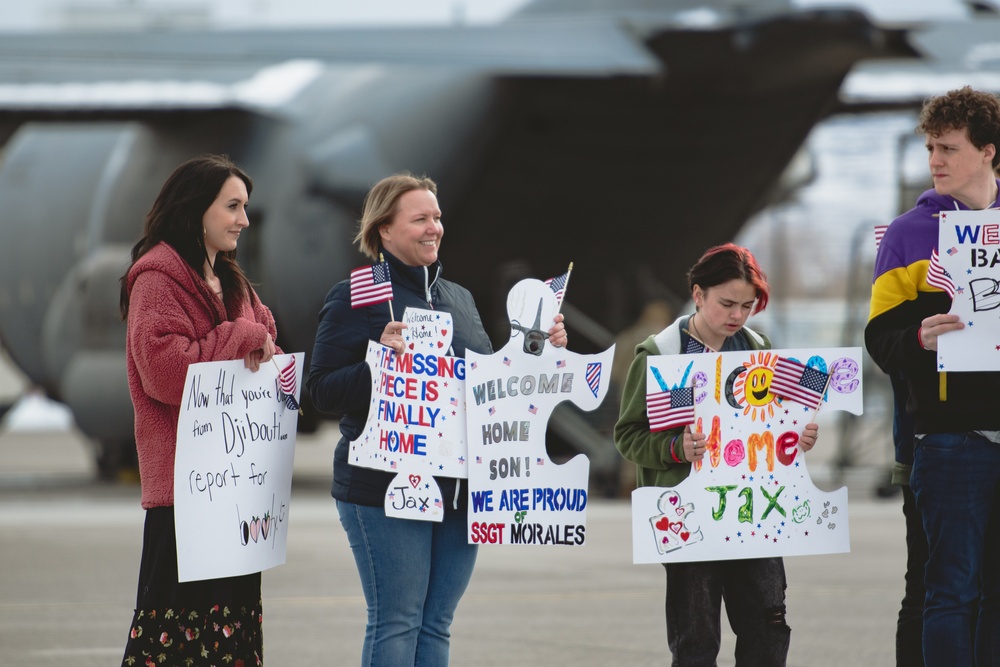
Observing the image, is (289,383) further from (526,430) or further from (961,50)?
(961,50)

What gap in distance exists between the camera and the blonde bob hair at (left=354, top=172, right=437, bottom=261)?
17.7 feet

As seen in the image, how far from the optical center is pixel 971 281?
5.15 m

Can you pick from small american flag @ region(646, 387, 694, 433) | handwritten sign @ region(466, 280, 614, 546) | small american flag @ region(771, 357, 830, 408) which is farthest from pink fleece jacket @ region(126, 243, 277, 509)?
small american flag @ region(771, 357, 830, 408)

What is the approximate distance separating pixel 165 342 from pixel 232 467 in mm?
502


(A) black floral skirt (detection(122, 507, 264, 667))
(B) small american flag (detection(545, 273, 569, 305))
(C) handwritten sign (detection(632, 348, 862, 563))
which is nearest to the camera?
(A) black floral skirt (detection(122, 507, 264, 667))

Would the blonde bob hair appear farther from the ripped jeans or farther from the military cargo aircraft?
the military cargo aircraft

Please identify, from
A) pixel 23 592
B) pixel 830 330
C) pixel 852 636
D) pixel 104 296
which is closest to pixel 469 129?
pixel 104 296

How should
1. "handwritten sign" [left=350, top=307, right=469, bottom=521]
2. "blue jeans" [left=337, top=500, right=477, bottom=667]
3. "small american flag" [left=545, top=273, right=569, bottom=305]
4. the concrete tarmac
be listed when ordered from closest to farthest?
"blue jeans" [left=337, top=500, right=477, bottom=667] < "handwritten sign" [left=350, top=307, right=469, bottom=521] < "small american flag" [left=545, top=273, right=569, bottom=305] < the concrete tarmac

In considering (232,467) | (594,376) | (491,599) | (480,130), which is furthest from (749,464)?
(480,130)

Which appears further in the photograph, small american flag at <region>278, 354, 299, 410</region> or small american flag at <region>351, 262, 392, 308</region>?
small american flag at <region>278, 354, 299, 410</region>

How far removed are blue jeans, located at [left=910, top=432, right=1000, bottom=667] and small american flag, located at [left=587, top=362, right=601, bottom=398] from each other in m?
1.15

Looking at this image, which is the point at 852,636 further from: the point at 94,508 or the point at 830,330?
the point at 830,330

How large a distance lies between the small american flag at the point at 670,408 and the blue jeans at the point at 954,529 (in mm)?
806

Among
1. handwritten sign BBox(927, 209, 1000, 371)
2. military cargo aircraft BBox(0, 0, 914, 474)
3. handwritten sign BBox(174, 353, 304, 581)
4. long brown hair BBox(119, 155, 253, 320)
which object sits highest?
military cargo aircraft BBox(0, 0, 914, 474)
